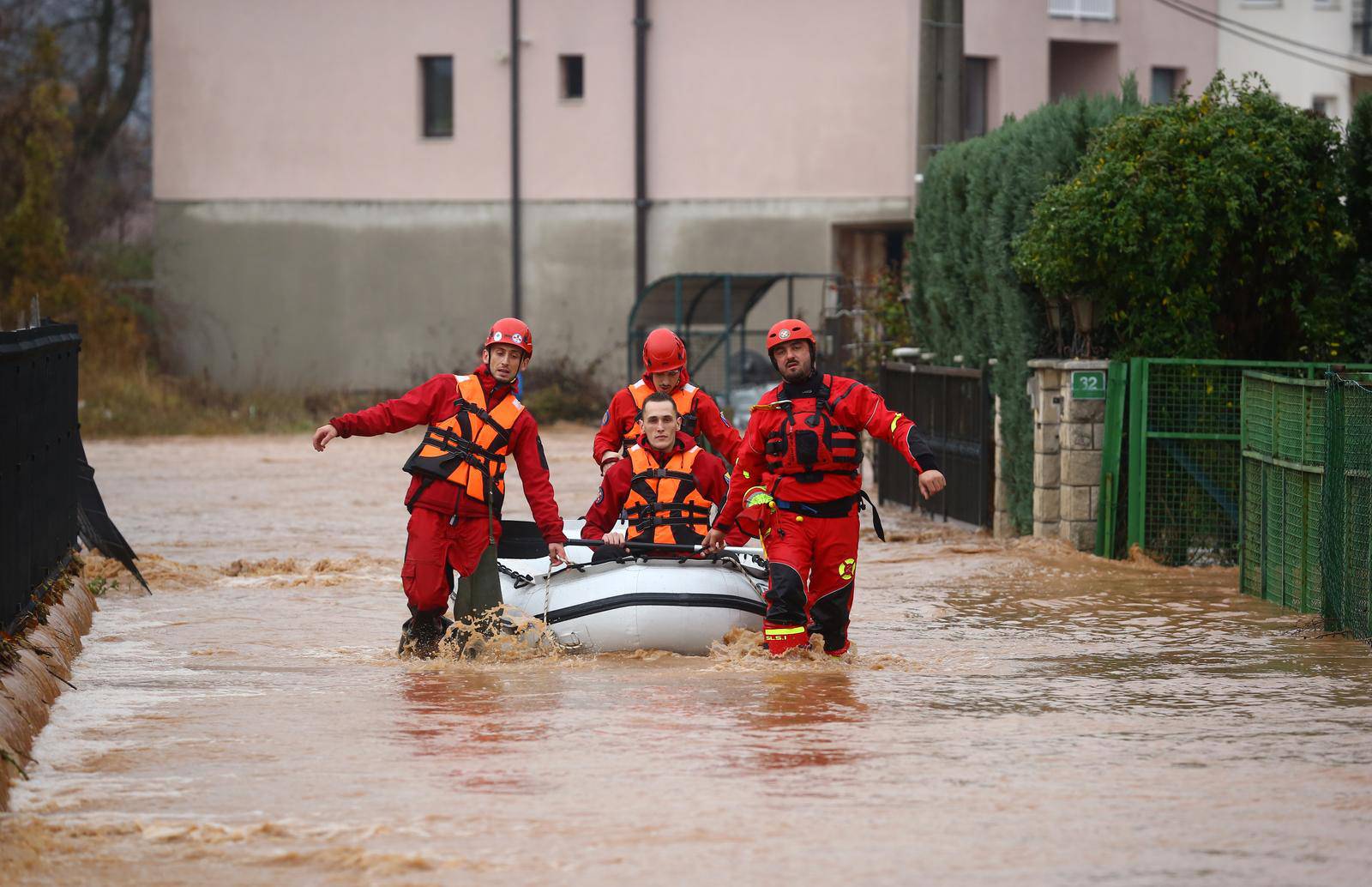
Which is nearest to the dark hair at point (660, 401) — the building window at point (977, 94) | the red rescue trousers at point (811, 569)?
the red rescue trousers at point (811, 569)

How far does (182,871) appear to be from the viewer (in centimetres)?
657

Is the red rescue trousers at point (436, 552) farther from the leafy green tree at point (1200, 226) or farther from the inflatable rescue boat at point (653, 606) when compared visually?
the leafy green tree at point (1200, 226)

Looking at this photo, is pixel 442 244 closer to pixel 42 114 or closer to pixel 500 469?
pixel 42 114

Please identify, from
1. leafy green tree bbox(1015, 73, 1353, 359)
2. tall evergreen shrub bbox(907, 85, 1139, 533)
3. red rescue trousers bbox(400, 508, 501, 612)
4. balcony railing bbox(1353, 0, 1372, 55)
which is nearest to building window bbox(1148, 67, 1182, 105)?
balcony railing bbox(1353, 0, 1372, 55)

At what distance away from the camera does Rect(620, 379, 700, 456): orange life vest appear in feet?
39.3

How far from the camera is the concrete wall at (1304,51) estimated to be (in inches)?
1629

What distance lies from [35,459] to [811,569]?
4.39 metres

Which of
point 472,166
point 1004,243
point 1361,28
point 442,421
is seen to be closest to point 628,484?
point 442,421

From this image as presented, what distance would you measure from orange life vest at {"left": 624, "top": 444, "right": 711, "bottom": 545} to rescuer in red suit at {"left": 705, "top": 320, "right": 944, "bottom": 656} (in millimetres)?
587

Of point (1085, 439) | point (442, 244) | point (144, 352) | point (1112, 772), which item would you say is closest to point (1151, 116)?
point (1085, 439)

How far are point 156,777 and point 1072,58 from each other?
1286 inches

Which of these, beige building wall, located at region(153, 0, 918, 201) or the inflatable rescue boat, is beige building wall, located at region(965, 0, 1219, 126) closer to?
beige building wall, located at region(153, 0, 918, 201)

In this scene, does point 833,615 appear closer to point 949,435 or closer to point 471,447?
point 471,447

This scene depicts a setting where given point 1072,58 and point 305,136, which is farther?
point 1072,58
